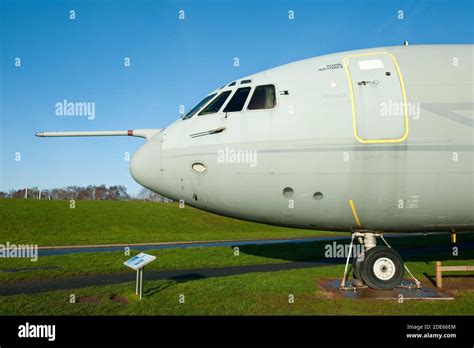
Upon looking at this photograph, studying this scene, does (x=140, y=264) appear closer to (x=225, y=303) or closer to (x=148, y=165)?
(x=225, y=303)

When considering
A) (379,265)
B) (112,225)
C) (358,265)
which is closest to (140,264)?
(358,265)

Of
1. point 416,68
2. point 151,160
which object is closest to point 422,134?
point 416,68

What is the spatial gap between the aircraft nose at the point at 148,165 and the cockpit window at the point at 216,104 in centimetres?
144

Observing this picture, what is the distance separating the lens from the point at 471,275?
42.9ft

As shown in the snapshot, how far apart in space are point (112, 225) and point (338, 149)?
40.2 m

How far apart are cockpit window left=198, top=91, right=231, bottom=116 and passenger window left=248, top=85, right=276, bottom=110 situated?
799mm

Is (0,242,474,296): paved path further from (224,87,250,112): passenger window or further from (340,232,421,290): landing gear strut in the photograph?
(224,87,250,112): passenger window

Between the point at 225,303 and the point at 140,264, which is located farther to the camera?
the point at 140,264

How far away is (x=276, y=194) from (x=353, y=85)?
10.3 feet

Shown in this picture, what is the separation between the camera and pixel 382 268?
31.0 ft

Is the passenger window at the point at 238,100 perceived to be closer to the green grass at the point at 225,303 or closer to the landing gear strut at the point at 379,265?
the landing gear strut at the point at 379,265

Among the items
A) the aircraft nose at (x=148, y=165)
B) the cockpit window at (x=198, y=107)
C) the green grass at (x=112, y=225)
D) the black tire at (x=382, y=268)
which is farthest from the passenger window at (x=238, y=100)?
the green grass at (x=112, y=225)

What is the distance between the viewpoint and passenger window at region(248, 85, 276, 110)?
8.22 meters

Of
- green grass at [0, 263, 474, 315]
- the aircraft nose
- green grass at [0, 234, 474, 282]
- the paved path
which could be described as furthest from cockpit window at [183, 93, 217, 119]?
green grass at [0, 234, 474, 282]
